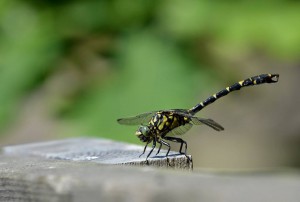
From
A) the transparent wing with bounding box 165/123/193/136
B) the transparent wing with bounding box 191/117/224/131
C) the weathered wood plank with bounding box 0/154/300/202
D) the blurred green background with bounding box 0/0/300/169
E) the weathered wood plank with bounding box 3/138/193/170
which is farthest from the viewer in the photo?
the blurred green background with bounding box 0/0/300/169

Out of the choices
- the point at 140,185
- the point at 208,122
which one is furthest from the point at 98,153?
the point at 140,185

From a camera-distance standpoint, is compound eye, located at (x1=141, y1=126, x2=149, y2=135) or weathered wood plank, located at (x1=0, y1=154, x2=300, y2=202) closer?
weathered wood plank, located at (x1=0, y1=154, x2=300, y2=202)

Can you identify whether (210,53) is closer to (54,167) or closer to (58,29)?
(58,29)

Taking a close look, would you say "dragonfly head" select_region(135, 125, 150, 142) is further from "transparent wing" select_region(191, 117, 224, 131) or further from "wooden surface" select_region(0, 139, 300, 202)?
"wooden surface" select_region(0, 139, 300, 202)

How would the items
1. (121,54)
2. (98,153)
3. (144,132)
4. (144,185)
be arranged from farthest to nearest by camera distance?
(121,54)
(144,132)
(98,153)
(144,185)

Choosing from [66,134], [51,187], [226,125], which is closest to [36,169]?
[51,187]

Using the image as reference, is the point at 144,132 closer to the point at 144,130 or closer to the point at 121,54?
the point at 144,130

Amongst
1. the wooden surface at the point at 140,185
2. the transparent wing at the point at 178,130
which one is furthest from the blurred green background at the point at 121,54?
the wooden surface at the point at 140,185

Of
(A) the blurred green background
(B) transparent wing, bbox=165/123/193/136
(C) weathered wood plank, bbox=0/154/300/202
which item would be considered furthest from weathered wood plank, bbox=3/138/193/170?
(A) the blurred green background
